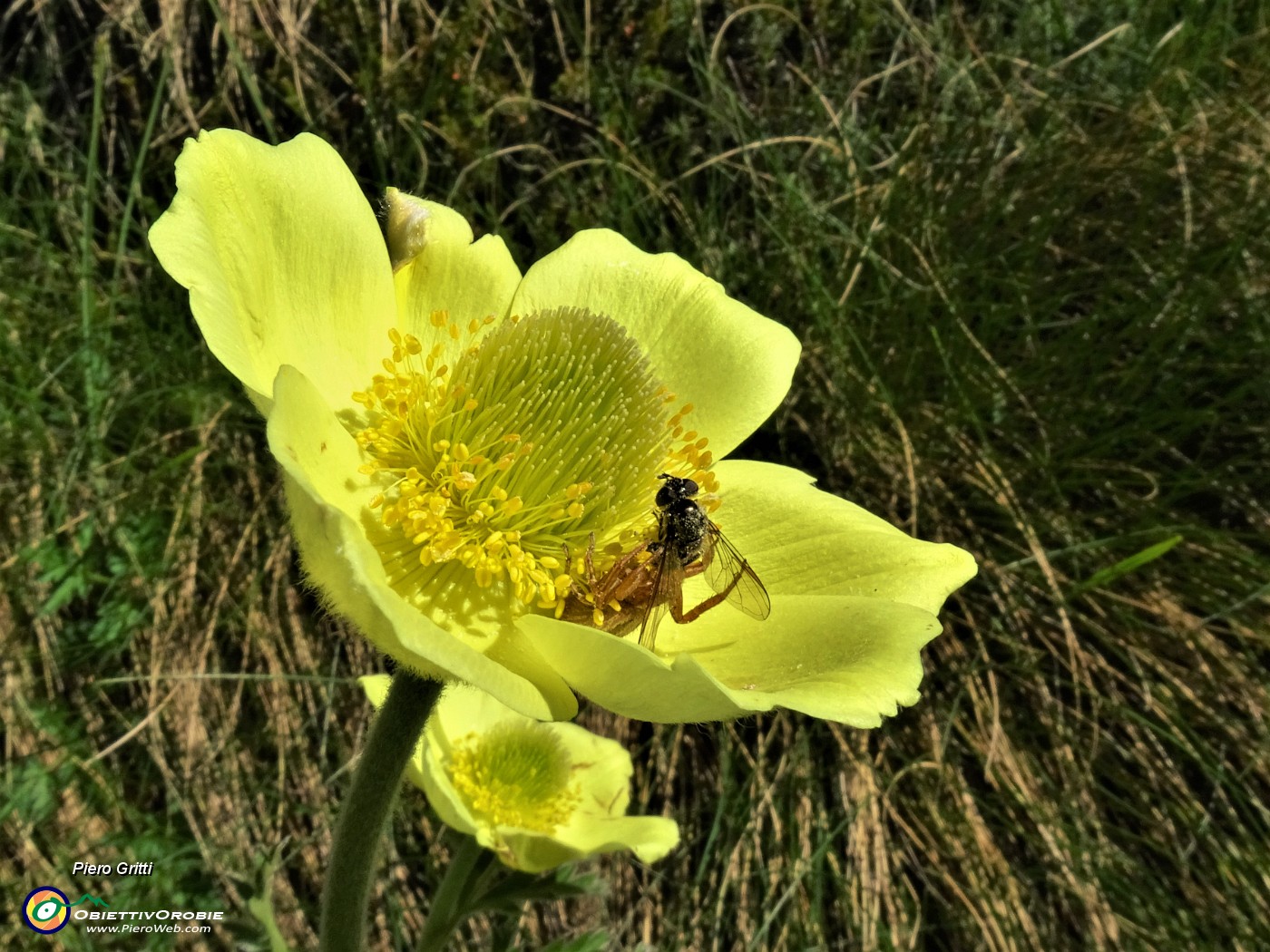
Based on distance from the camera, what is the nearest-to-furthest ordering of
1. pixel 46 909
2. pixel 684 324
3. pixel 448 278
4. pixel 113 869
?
pixel 448 278 < pixel 684 324 < pixel 46 909 < pixel 113 869

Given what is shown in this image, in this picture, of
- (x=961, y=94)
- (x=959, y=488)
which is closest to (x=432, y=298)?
(x=959, y=488)

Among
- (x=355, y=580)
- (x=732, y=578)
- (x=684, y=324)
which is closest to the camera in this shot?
(x=355, y=580)

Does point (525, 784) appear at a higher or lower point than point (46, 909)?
higher

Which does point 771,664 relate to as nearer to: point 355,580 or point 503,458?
point 503,458

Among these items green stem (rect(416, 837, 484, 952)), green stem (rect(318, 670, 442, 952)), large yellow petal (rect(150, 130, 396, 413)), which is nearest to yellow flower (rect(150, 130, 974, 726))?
large yellow petal (rect(150, 130, 396, 413))

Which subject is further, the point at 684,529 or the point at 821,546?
the point at 821,546

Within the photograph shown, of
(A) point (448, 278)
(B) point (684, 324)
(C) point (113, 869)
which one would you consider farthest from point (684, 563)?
(C) point (113, 869)

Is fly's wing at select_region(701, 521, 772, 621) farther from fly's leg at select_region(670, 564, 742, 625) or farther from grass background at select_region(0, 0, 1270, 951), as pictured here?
grass background at select_region(0, 0, 1270, 951)
